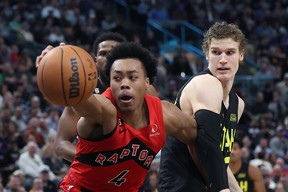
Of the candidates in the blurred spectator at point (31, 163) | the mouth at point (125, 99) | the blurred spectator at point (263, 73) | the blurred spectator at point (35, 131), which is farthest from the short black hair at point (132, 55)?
the blurred spectator at point (263, 73)

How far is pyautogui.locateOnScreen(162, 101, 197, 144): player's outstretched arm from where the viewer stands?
16.7 ft

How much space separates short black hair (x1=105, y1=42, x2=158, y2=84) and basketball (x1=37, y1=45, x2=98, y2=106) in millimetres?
652

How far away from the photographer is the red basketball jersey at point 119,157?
4.70 meters

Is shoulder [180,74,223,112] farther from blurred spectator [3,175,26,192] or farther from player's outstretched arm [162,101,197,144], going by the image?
blurred spectator [3,175,26,192]

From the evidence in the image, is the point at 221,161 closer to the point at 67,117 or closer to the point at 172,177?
the point at 172,177

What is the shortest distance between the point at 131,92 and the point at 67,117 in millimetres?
1313

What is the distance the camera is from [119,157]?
4.76 m

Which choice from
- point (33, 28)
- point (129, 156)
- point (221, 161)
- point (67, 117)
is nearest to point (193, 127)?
point (221, 161)

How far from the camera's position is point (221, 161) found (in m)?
5.20

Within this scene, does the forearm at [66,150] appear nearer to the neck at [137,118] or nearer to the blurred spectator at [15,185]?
the neck at [137,118]

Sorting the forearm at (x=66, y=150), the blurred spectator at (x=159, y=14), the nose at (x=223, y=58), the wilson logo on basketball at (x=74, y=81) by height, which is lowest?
the forearm at (x=66, y=150)

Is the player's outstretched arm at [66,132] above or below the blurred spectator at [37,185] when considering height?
above

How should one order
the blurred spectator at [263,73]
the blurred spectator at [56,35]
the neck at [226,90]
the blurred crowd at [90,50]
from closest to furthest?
1. the neck at [226,90]
2. the blurred crowd at [90,50]
3. the blurred spectator at [56,35]
4. the blurred spectator at [263,73]

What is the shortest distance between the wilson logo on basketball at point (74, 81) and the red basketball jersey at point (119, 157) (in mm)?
519
